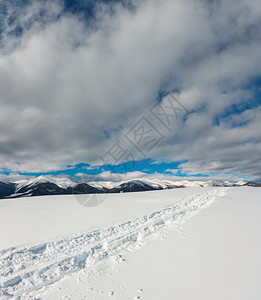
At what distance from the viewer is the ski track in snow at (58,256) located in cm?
429

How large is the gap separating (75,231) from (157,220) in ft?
14.6

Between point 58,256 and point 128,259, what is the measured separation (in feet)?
7.62

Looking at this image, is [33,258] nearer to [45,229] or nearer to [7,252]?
[7,252]

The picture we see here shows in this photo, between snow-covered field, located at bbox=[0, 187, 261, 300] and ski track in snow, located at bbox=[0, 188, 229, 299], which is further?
ski track in snow, located at bbox=[0, 188, 229, 299]

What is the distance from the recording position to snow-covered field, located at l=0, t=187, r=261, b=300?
3826 mm

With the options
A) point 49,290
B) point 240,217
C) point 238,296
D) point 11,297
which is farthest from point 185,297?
point 240,217

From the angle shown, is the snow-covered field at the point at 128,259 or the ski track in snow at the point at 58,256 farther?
the ski track in snow at the point at 58,256

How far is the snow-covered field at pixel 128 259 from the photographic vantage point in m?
3.83

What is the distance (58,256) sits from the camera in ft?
17.5

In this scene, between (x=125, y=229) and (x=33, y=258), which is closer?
(x=33, y=258)

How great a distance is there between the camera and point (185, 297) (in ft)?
11.6

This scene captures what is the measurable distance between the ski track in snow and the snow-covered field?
0.07 feet

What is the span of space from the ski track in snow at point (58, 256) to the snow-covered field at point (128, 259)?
0.02m

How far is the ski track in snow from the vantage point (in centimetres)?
429
